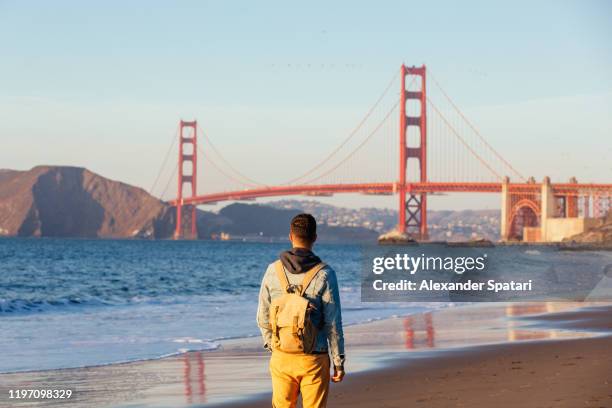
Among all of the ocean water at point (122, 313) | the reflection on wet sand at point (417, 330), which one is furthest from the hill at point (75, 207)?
the reflection on wet sand at point (417, 330)

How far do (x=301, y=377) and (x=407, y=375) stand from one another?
159 inches

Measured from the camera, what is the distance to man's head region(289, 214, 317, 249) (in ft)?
14.6

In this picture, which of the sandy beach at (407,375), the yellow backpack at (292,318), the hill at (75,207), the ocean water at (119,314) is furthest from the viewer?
the hill at (75,207)

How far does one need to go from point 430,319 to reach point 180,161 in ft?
277

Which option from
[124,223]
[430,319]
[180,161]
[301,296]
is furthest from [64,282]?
[124,223]

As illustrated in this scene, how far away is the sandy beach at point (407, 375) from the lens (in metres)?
7.11

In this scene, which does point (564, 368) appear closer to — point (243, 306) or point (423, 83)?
point (243, 306)

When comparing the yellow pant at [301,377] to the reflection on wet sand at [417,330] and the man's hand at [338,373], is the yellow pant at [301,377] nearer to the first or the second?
the man's hand at [338,373]

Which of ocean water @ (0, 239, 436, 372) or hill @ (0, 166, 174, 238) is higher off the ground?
hill @ (0, 166, 174, 238)

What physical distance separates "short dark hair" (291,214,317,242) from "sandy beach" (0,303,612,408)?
2.58 m

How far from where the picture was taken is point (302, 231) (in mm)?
4453

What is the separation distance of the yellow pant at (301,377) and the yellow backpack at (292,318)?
5 cm

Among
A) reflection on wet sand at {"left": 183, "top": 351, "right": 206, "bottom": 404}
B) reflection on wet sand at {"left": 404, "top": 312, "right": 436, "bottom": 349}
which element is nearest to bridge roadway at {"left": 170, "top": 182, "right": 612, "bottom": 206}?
reflection on wet sand at {"left": 404, "top": 312, "right": 436, "bottom": 349}

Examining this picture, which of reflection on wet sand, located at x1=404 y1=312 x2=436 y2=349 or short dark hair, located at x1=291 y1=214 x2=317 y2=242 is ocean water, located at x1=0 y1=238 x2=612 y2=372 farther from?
short dark hair, located at x1=291 y1=214 x2=317 y2=242
